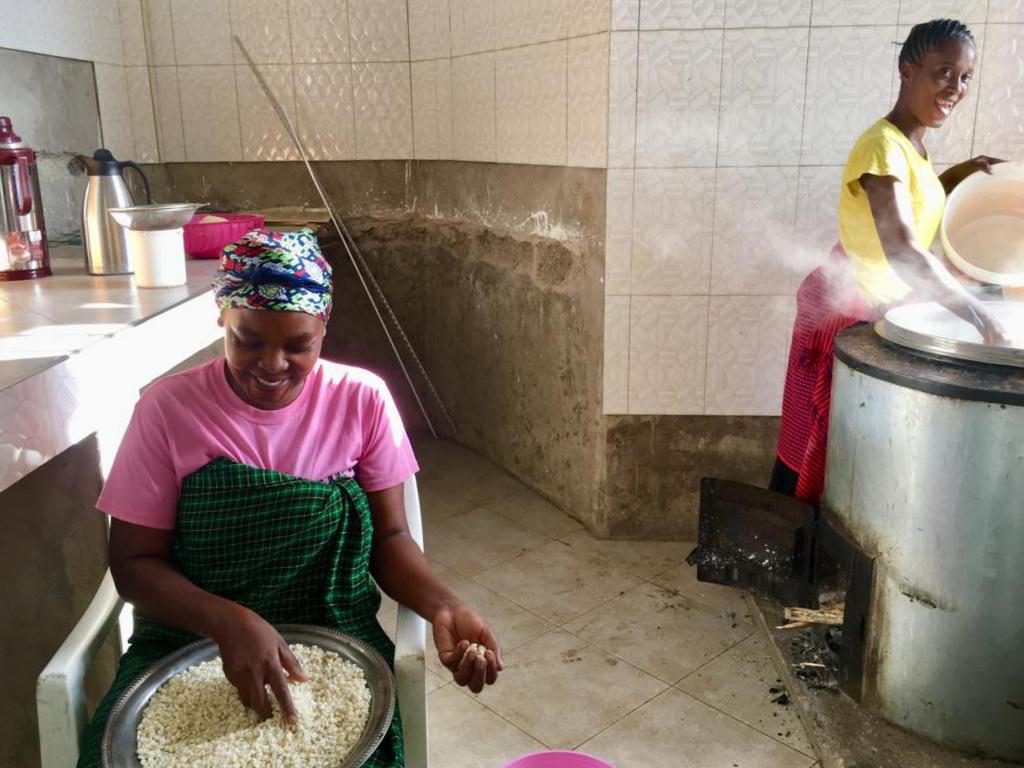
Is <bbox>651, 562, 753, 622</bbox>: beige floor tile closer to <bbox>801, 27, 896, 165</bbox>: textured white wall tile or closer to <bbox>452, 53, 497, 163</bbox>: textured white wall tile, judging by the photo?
<bbox>801, 27, 896, 165</bbox>: textured white wall tile

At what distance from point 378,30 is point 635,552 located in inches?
99.4

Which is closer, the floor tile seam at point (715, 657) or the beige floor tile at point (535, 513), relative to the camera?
the floor tile seam at point (715, 657)

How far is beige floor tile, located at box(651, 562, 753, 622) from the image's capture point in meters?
2.81

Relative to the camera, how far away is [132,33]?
3740 mm

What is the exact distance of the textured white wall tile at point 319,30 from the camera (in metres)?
3.80

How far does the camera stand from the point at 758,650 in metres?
2.58

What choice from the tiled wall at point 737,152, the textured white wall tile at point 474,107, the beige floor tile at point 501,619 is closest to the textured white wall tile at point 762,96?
the tiled wall at point 737,152

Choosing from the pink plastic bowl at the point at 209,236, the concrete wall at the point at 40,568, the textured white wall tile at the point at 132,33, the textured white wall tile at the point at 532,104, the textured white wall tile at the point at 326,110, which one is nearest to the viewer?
the concrete wall at the point at 40,568

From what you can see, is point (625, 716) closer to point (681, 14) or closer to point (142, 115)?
point (681, 14)

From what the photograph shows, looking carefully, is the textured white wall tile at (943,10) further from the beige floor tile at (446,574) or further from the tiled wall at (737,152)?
the beige floor tile at (446,574)

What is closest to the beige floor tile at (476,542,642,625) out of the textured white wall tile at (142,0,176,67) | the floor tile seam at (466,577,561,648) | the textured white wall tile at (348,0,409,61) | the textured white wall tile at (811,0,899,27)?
the floor tile seam at (466,577,561,648)

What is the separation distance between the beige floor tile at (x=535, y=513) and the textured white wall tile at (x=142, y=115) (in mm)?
2177

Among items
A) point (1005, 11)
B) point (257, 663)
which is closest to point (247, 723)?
point (257, 663)

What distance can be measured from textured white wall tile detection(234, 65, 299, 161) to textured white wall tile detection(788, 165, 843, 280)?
227cm
